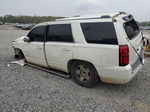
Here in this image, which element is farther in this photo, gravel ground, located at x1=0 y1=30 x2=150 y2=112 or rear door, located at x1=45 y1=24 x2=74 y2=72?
rear door, located at x1=45 y1=24 x2=74 y2=72

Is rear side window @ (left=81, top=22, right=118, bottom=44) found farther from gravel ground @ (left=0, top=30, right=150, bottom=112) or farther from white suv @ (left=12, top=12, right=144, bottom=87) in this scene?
gravel ground @ (left=0, top=30, right=150, bottom=112)

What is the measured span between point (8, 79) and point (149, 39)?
5705 millimetres

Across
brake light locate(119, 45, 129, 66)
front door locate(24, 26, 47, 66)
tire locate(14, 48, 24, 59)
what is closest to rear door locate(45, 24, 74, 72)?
front door locate(24, 26, 47, 66)

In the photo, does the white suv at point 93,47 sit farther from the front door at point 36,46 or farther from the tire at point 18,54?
the tire at point 18,54

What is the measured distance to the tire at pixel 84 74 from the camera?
12.4 ft

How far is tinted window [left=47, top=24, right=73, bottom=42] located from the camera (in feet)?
13.3

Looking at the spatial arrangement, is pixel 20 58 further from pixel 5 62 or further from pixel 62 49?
pixel 62 49

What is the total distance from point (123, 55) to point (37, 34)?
2935 millimetres

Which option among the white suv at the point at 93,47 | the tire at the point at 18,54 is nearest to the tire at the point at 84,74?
the white suv at the point at 93,47

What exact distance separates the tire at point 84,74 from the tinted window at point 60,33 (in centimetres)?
72

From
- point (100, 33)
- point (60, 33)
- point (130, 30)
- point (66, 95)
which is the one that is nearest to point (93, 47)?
point (100, 33)

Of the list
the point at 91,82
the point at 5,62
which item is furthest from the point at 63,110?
the point at 5,62

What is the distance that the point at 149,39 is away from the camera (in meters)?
6.47

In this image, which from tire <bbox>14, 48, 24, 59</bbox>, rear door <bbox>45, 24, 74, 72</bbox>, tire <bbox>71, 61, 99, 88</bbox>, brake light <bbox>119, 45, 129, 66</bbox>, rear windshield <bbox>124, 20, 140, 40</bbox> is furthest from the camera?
tire <bbox>14, 48, 24, 59</bbox>
